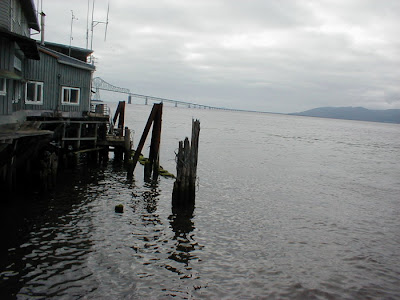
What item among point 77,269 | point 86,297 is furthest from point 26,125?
point 86,297

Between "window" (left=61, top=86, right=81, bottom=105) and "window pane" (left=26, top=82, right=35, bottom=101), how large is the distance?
242 centimetres

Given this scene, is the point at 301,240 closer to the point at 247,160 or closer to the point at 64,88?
the point at 64,88

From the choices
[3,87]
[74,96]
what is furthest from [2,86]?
[74,96]

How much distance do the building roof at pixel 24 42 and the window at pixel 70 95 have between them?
4.48m

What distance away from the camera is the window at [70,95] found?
87.0ft

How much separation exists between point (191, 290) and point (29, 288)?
487 centimetres

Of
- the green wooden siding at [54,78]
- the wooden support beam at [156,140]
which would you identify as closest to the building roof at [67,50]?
the green wooden siding at [54,78]

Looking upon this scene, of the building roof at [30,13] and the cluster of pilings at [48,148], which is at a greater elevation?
the building roof at [30,13]

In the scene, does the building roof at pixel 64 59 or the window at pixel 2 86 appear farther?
the building roof at pixel 64 59

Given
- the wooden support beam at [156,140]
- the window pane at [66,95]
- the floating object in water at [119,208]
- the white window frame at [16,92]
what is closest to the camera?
the floating object in water at [119,208]

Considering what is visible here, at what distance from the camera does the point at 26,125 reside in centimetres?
1862

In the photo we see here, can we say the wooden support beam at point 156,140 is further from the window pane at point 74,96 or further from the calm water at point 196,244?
the window pane at point 74,96

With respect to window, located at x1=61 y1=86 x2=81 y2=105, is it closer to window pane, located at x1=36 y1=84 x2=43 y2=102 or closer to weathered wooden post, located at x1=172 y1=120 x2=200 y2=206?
window pane, located at x1=36 y1=84 x2=43 y2=102

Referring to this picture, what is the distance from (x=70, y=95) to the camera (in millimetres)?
27188
